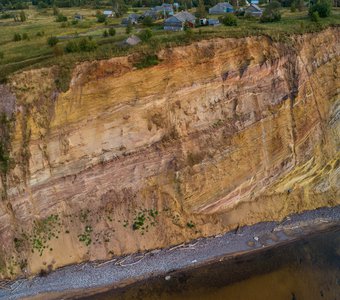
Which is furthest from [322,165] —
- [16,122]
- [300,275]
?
[16,122]

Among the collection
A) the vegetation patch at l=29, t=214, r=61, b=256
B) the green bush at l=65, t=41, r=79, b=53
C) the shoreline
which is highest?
the green bush at l=65, t=41, r=79, b=53

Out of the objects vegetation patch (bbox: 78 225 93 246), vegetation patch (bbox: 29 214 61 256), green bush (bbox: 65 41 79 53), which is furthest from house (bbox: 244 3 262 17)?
vegetation patch (bbox: 29 214 61 256)

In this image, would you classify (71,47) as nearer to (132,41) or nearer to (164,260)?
(132,41)

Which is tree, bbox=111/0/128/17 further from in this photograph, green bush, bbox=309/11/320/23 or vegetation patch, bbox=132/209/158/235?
vegetation patch, bbox=132/209/158/235

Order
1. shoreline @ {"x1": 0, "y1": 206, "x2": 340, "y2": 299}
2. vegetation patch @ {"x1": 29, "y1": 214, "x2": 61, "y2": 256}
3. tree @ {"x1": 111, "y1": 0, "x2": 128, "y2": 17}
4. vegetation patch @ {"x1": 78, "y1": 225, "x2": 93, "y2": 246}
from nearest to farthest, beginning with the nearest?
shoreline @ {"x1": 0, "y1": 206, "x2": 340, "y2": 299} < vegetation patch @ {"x1": 29, "y1": 214, "x2": 61, "y2": 256} < vegetation patch @ {"x1": 78, "y1": 225, "x2": 93, "y2": 246} < tree @ {"x1": 111, "y1": 0, "x2": 128, "y2": 17}

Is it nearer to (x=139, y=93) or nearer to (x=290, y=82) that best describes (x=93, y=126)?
(x=139, y=93)

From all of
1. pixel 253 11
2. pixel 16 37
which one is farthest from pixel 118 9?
pixel 16 37

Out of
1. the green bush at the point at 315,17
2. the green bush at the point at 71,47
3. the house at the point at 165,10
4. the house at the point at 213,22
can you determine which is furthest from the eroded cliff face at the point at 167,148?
the house at the point at 165,10

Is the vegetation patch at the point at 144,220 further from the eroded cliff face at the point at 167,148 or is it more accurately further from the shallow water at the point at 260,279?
the shallow water at the point at 260,279
